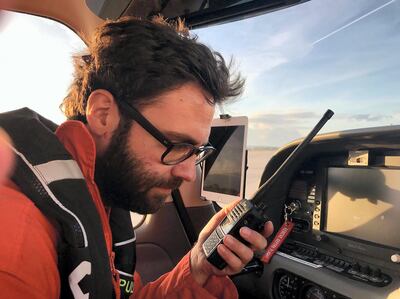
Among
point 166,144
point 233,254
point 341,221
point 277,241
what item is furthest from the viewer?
point 277,241

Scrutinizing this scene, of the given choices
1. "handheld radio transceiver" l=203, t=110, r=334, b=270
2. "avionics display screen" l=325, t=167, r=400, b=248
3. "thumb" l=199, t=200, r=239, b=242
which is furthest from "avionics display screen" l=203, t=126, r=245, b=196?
"handheld radio transceiver" l=203, t=110, r=334, b=270

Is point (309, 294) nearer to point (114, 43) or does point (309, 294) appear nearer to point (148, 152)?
point (148, 152)

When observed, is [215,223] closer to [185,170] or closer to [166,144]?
[185,170]

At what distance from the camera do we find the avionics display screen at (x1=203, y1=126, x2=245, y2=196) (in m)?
1.94

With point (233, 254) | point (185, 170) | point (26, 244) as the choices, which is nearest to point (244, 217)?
point (233, 254)

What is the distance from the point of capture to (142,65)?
104 centimetres

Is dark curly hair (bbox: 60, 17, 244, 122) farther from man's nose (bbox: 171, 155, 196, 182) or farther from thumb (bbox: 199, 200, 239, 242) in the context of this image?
thumb (bbox: 199, 200, 239, 242)

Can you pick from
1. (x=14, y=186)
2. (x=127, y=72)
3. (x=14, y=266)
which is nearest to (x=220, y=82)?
(x=127, y=72)

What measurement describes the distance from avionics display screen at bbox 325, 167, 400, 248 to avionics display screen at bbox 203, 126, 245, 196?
0.52 meters

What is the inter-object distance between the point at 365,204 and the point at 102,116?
0.92 m

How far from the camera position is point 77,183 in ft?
2.57

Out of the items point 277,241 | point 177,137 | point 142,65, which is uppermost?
point 142,65

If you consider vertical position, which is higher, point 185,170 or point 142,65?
point 142,65

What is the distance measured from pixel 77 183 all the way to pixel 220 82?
523 millimetres
